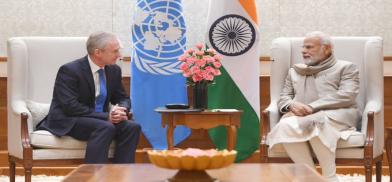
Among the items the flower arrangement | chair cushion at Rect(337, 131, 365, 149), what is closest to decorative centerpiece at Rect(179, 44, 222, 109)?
the flower arrangement

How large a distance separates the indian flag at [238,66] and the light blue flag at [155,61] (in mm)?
304

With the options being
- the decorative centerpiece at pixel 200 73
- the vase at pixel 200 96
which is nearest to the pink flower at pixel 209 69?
the decorative centerpiece at pixel 200 73

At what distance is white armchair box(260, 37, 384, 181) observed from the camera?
17.2ft

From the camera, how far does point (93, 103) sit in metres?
5.55

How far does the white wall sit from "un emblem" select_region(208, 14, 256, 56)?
0.62 m

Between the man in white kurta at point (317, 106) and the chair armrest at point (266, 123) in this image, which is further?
the chair armrest at point (266, 123)

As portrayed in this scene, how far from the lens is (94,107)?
18.2ft

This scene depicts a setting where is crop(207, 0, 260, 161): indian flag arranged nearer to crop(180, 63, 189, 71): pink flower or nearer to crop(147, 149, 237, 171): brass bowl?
crop(180, 63, 189, 71): pink flower

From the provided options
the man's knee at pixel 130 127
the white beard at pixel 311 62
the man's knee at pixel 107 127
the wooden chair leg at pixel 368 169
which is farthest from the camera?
the white beard at pixel 311 62

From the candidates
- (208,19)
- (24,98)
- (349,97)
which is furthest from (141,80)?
(349,97)

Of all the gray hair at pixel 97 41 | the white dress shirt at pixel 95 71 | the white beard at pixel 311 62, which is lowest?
the white dress shirt at pixel 95 71

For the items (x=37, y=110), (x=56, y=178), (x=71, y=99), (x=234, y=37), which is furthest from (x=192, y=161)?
(x=56, y=178)

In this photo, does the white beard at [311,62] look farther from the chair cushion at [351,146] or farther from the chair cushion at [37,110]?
the chair cushion at [37,110]

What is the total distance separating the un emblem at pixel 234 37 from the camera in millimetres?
6480
